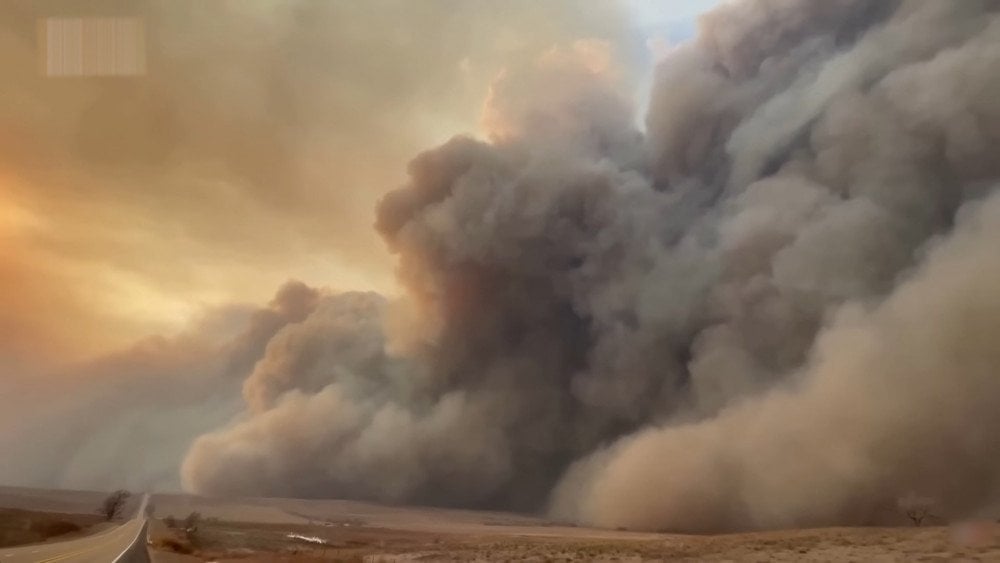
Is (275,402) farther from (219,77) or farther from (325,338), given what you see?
(219,77)

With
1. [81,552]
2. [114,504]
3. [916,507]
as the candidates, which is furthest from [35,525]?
[916,507]

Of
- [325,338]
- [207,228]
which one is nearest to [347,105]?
[207,228]

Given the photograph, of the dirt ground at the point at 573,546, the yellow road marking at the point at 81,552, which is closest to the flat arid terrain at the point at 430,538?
the dirt ground at the point at 573,546

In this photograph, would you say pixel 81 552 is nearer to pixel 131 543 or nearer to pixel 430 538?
pixel 131 543

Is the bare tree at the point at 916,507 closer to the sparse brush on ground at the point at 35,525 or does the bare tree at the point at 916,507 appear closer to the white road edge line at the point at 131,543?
the white road edge line at the point at 131,543

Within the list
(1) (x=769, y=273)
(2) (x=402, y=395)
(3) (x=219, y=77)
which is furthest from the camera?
(3) (x=219, y=77)

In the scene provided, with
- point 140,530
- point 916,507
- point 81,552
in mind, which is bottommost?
point 81,552
